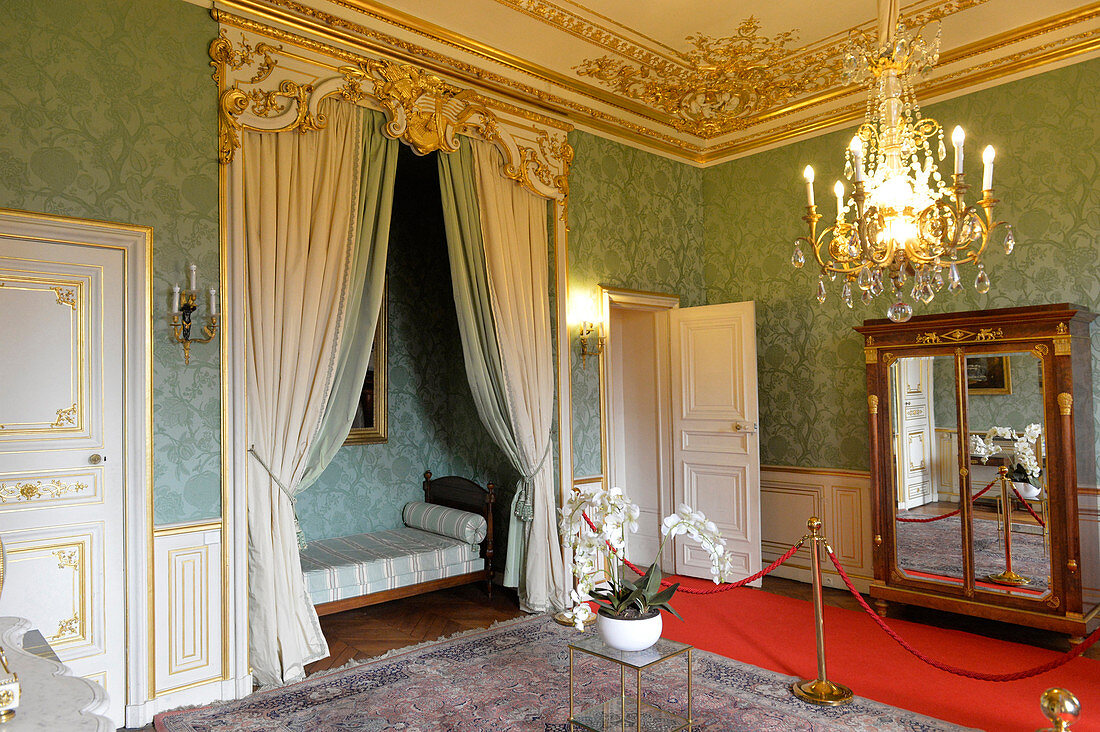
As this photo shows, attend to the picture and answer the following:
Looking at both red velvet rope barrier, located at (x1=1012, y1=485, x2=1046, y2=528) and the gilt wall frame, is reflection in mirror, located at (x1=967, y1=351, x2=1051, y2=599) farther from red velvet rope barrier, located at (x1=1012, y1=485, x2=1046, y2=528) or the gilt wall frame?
the gilt wall frame

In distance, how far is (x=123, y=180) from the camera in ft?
11.0

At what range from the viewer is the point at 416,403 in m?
6.07

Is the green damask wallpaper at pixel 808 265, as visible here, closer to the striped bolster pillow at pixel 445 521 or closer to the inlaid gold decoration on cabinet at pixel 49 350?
the striped bolster pillow at pixel 445 521

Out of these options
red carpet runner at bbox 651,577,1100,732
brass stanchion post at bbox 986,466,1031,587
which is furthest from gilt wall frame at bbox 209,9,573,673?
brass stanchion post at bbox 986,466,1031,587

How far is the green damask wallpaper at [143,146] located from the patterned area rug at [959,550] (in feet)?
13.5

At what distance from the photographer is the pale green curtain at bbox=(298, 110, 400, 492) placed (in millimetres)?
4172

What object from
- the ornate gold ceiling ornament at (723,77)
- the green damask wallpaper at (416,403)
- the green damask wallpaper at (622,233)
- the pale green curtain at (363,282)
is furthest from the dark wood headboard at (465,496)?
the ornate gold ceiling ornament at (723,77)

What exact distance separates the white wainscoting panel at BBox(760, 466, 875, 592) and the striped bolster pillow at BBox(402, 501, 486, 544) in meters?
2.34

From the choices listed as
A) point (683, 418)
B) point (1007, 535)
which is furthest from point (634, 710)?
point (683, 418)

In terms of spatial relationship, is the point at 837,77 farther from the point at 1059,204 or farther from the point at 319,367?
the point at 319,367

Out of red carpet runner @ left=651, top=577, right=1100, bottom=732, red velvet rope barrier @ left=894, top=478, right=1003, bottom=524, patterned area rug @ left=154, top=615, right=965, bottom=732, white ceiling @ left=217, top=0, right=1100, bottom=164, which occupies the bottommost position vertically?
red carpet runner @ left=651, top=577, right=1100, bottom=732

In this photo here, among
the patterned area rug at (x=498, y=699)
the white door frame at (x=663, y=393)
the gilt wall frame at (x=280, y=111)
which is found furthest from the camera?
the white door frame at (x=663, y=393)

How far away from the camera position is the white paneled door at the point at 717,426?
5531mm

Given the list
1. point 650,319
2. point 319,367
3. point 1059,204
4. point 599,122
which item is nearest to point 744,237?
point 650,319
